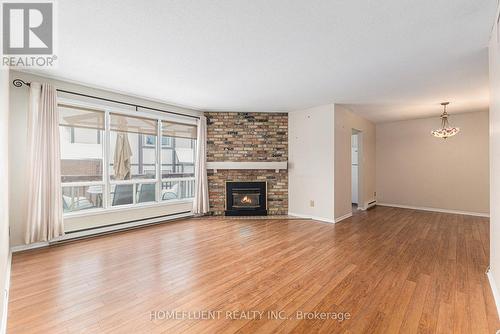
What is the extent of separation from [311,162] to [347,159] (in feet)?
2.78

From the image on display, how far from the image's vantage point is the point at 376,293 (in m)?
2.11

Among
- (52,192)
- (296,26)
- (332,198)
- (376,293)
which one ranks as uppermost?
(296,26)

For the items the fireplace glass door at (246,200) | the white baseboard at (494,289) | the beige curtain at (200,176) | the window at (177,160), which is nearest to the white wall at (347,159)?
the fireplace glass door at (246,200)

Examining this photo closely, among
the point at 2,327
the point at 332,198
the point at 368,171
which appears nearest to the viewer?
the point at 2,327

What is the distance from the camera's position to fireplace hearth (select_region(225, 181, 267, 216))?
5.39 m

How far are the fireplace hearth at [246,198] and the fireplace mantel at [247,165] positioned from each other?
412 mm

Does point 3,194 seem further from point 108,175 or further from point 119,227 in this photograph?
point 119,227

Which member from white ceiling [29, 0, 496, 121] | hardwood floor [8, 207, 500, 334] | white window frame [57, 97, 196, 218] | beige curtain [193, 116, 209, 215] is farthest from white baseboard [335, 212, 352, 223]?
white window frame [57, 97, 196, 218]

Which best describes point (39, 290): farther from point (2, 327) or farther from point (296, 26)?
point (296, 26)

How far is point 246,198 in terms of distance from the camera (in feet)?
18.0

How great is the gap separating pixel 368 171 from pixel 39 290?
7.06 meters

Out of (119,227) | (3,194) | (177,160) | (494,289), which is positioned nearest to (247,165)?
(177,160)

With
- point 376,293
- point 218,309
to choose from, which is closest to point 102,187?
point 218,309

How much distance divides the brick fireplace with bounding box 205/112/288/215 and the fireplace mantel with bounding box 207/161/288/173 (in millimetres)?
115
